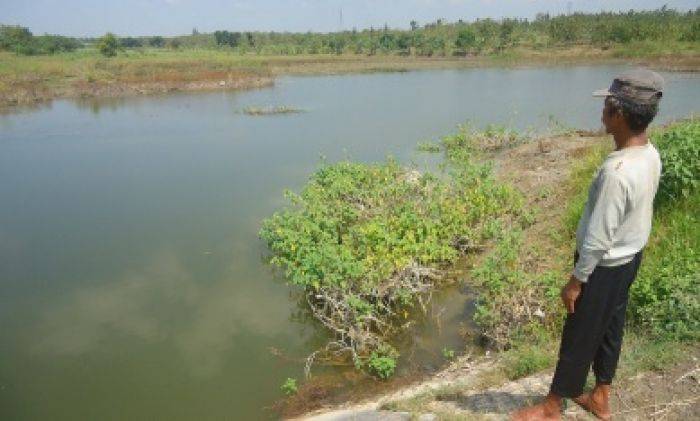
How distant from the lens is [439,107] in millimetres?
18203

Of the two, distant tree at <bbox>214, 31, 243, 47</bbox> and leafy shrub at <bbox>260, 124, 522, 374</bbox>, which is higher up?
distant tree at <bbox>214, 31, 243, 47</bbox>

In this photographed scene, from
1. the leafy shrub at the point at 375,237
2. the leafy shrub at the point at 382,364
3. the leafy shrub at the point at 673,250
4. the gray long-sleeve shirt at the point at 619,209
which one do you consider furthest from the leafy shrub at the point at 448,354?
the gray long-sleeve shirt at the point at 619,209

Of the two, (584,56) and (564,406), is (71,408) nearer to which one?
(564,406)

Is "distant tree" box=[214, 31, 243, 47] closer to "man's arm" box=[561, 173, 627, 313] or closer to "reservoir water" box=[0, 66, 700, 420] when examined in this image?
"reservoir water" box=[0, 66, 700, 420]

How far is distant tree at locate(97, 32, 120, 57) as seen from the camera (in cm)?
4078

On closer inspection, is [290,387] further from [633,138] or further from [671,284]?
[633,138]

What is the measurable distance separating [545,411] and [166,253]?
5.70 m

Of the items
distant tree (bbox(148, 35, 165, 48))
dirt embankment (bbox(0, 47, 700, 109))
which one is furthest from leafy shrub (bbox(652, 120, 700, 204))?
distant tree (bbox(148, 35, 165, 48))

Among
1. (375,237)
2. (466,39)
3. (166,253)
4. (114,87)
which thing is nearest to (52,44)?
(114,87)

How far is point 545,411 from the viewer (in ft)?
8.71

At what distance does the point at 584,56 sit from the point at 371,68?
16.0m

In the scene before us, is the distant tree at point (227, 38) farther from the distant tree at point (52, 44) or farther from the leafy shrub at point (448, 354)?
the leafy shrub at point (448, 354)

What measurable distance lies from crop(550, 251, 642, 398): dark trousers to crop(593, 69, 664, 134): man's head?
23.7 inches

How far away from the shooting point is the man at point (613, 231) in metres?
2.11
